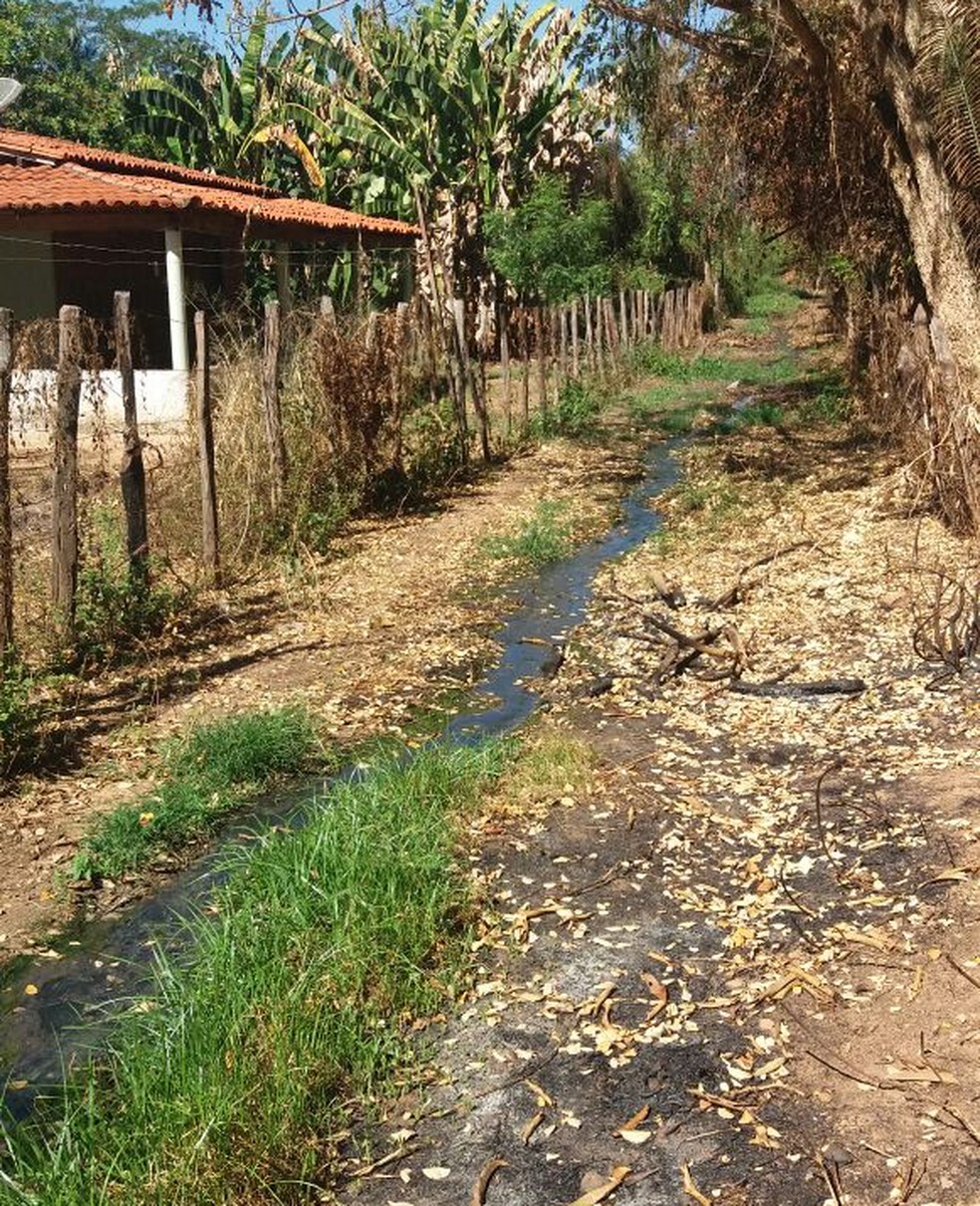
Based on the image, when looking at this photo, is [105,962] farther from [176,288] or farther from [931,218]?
[176,288]

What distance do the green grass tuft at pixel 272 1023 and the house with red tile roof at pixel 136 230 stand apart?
1076 cm

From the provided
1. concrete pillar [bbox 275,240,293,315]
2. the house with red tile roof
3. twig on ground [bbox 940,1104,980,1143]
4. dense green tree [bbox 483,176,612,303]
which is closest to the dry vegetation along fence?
the house with red tile roof

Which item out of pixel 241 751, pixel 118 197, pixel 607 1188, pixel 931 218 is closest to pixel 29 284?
pixel 118 197

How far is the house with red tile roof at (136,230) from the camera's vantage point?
16906 mm

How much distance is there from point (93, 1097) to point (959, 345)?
9328mm

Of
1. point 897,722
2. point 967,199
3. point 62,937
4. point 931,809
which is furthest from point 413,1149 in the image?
point 967,199

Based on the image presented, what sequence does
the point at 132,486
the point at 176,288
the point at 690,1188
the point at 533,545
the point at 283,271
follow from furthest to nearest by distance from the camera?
1. the point at 283,271
2. the point at 176,288
3. the point at 533,545
4. the point at 132,486
5. the point at 690,1188

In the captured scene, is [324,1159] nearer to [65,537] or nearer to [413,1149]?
[413,1149]

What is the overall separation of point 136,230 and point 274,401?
10.3 meters

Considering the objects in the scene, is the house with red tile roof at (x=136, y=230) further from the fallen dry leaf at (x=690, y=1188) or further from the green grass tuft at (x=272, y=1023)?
the fallen dry leaf at (x=690, y=1188)

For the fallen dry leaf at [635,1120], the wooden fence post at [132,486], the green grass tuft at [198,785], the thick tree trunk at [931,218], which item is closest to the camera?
the fallen dry leaf at [635,1120]

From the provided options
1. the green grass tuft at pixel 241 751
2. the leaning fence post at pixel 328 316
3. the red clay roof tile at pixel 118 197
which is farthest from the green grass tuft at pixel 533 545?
the red clay roof tile at pixel 118 197

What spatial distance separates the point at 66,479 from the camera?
748 cm

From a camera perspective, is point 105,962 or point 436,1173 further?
point 105,962
